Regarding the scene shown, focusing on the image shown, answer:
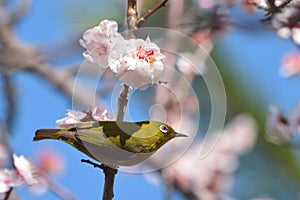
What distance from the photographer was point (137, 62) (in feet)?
3.24

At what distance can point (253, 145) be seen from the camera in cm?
301

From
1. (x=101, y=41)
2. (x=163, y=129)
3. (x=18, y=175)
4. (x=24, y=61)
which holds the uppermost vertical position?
(x=101, y=41)

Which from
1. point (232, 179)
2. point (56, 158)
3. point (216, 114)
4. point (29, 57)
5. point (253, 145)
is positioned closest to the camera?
point (216, 114)

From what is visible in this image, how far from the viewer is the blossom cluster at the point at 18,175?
1208mm

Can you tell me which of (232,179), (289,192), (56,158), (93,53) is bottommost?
(289,192)

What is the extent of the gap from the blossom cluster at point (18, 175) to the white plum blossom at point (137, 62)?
0.36 metres

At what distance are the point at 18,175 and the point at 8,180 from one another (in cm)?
4

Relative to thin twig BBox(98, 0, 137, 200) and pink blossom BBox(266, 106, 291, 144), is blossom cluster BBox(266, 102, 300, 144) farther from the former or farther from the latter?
thin twig BBox(98, 0, 137, 200)

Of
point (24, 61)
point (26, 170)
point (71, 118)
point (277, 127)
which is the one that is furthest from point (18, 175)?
point (277, 127)

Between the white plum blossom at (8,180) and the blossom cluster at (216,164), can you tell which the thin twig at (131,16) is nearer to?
the white plum blossom at (8,180)

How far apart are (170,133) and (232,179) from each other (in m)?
1.69

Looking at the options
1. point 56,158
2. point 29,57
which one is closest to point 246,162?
point 56,158

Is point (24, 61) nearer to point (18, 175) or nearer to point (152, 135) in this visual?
point (18, 175)

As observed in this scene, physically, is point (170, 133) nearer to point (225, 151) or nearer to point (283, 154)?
point (225, 151)
